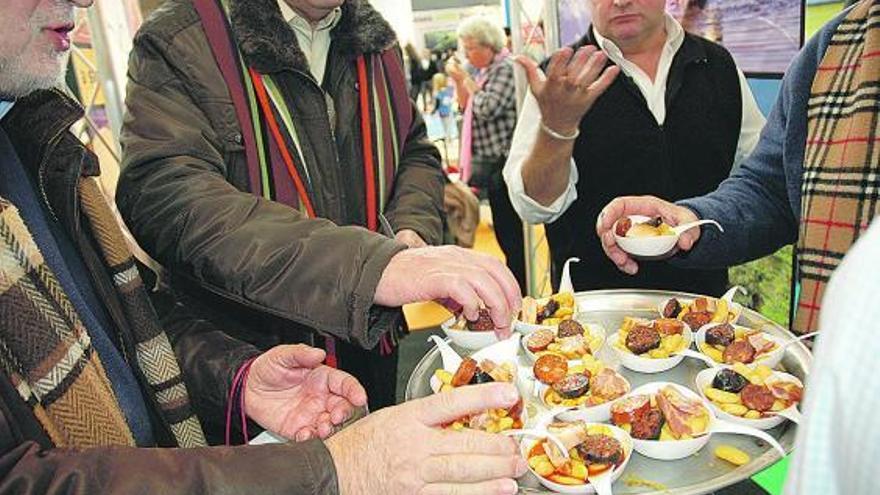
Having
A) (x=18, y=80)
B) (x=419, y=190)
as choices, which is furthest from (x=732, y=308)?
(x=18, y=80)

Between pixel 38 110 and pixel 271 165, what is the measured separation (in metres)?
0.56

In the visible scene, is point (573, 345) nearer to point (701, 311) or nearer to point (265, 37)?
point (701, 311)

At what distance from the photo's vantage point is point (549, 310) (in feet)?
5.53

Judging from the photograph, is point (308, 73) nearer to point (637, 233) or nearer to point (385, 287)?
point (385, 287)

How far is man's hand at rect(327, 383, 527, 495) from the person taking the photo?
844mm

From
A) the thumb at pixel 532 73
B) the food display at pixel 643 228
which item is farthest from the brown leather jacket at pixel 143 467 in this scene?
the thumb at pixel 532 73

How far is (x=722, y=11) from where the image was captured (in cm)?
255

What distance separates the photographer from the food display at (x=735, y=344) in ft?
4.57

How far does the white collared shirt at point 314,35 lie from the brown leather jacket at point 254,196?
30 millimetres

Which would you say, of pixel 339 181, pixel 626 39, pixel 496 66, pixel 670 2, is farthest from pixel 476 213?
pixel 339 181

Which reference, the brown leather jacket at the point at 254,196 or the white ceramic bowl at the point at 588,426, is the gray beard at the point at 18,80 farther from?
the white ceramic bowl at the point at 588,426

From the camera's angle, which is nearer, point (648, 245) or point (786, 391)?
point (786, 391)

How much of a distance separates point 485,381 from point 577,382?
186 millimetres

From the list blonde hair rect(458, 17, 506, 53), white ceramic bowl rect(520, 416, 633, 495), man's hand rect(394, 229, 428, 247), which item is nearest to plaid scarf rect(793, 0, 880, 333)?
white ceramic bowl rect(520, 416, 633, 495)
